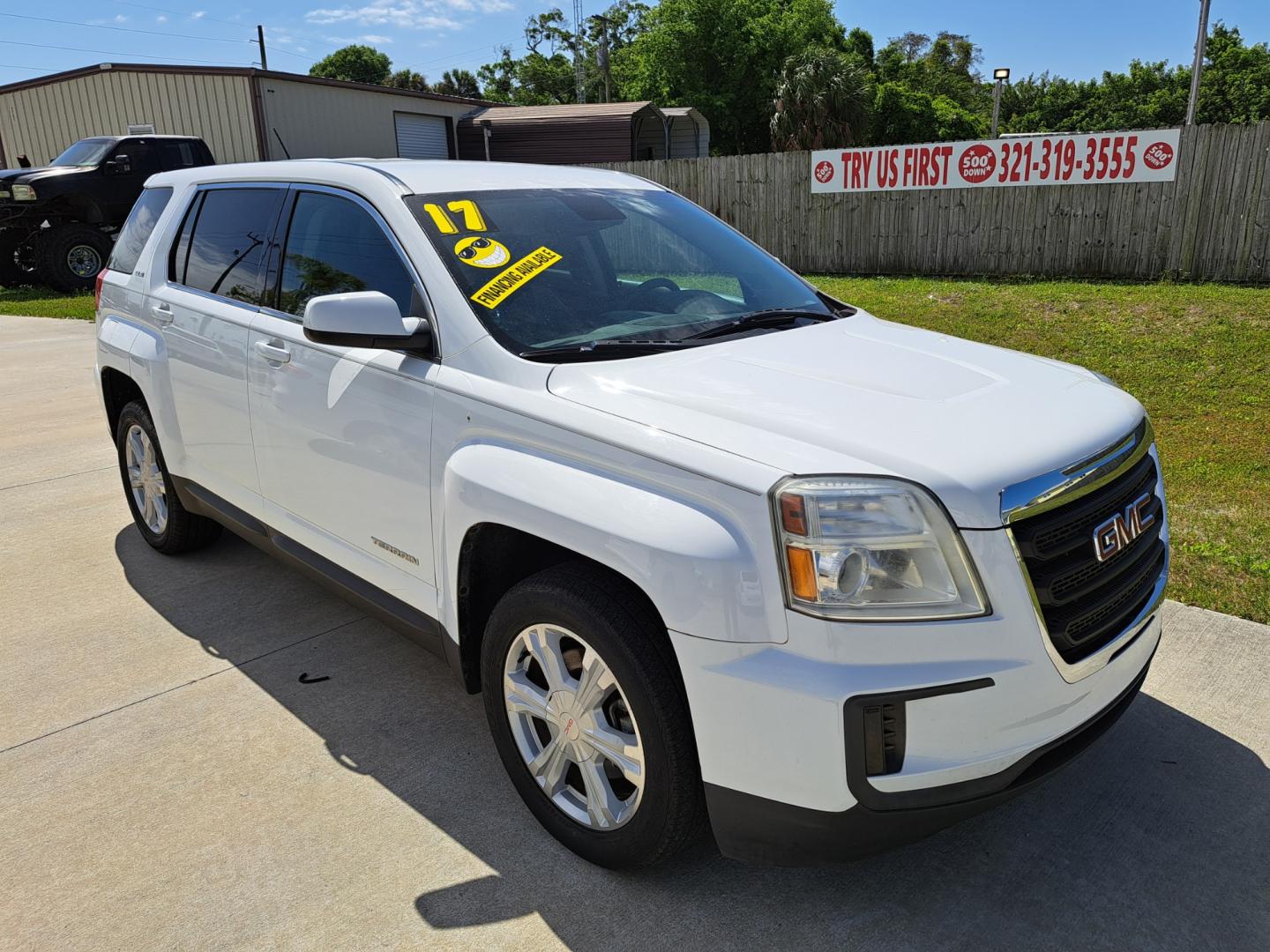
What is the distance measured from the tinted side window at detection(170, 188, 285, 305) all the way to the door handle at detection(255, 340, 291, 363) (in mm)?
259

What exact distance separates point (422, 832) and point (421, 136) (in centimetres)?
2835

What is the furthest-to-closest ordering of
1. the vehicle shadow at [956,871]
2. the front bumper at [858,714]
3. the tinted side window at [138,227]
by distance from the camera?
1. the tinted side window at [138,227]
2. the vehicle shadow at [956,871]
3. the front bumper at [858,714]

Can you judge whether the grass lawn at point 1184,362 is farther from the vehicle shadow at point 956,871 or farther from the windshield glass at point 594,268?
the windshield glass at point 594,268

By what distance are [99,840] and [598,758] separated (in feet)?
4.99

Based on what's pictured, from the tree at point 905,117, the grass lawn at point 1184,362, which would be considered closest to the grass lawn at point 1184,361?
the grass lawn at point 1184,362

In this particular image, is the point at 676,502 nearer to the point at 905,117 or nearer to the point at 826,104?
the point at 826,104

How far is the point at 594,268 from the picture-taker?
126 inches

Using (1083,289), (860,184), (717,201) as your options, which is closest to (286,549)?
(1083,289)

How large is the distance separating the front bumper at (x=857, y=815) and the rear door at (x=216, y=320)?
246cm

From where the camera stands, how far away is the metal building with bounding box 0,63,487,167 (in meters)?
24.1

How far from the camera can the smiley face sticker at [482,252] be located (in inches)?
118

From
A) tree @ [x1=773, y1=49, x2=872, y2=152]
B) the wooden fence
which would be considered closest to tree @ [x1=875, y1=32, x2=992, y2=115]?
tree @ [x1=773, y1=49, x2=872, y2=152]

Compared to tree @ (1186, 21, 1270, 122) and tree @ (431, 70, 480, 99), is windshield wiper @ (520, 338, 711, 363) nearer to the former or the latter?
tree @ (1186, 21, 1270, 122)

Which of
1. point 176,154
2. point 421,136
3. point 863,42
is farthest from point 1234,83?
point 176,154
